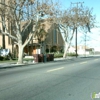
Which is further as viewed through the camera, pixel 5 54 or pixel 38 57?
pixel 5 54

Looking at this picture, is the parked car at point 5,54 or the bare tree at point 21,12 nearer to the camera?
the bare tree at point 21,12

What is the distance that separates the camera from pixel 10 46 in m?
47.6

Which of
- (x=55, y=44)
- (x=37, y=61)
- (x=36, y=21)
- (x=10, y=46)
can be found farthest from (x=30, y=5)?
(x=55, y=44)

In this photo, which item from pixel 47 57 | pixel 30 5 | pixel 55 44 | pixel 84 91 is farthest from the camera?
pixel 55 44

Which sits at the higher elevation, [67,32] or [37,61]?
[67,32]

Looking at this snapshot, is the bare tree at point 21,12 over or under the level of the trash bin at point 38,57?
over

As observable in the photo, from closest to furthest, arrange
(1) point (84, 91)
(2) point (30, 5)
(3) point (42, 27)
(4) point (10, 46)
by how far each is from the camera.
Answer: (1) point (84, 91) → (2) point (30, 5) → (4) point (10, 46) → (3) point (42, 27)

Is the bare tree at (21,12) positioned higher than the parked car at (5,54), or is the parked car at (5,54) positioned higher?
the bare tree at (21,12)

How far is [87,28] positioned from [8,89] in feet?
134

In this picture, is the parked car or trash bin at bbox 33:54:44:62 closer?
trash bin at bbox 33:54:44:62

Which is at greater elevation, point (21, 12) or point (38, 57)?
point (21, 12)

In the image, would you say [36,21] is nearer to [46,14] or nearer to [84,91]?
[46,14]

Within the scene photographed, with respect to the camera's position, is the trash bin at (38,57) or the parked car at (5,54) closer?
the trash bin at (38,57)

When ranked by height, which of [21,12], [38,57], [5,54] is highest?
[21,12]
